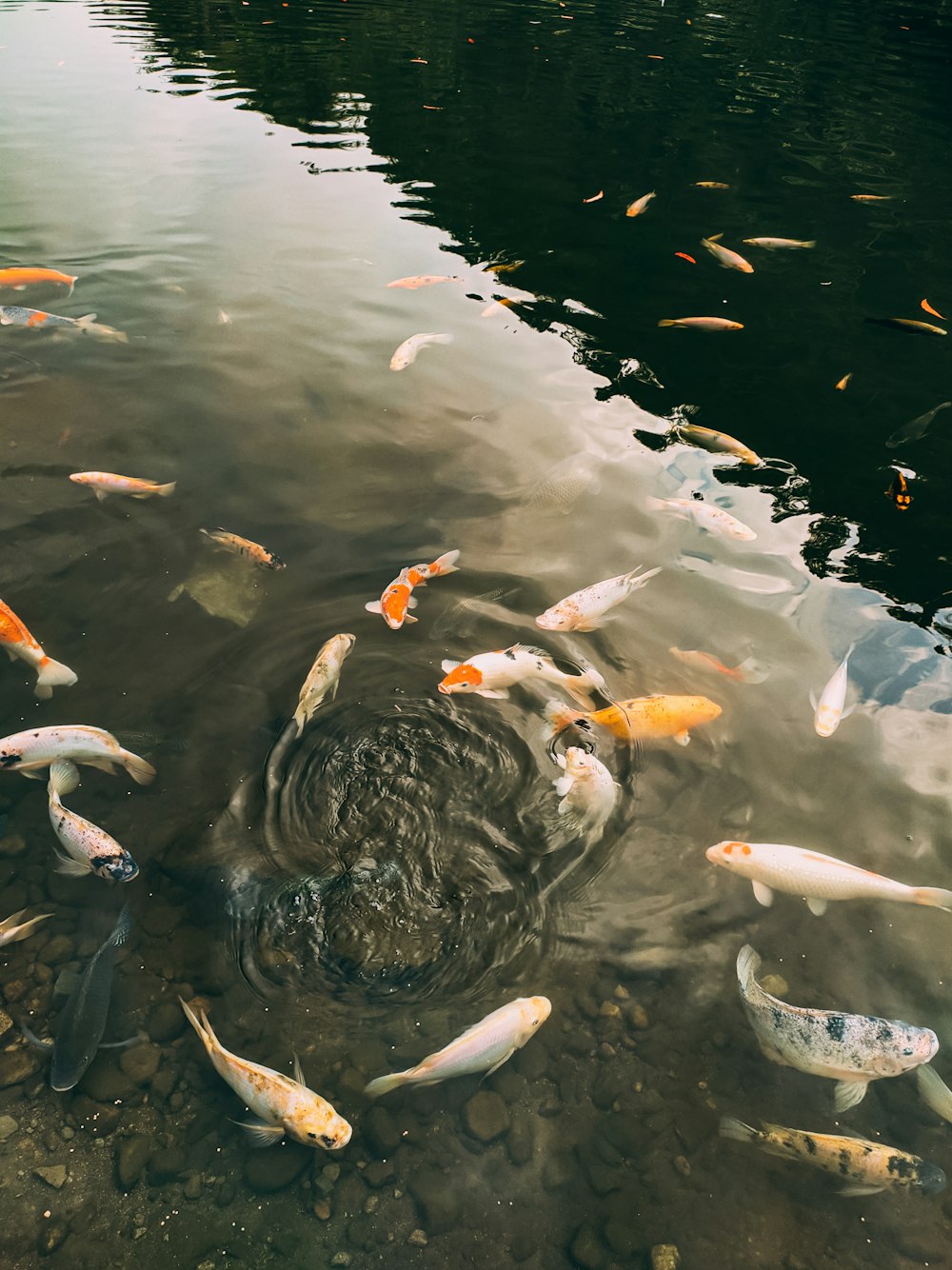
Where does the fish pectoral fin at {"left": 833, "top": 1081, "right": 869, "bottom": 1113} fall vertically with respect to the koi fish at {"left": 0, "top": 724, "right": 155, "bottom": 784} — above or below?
below

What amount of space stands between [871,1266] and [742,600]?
3675 millimetres

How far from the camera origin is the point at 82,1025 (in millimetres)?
3465

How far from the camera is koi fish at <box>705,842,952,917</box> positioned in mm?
3664

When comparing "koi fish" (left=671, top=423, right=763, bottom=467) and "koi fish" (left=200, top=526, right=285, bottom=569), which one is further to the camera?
"koi fish" (left=671, top=423, right=763, bottom=467)

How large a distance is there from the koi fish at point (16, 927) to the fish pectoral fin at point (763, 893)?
3.51 meters

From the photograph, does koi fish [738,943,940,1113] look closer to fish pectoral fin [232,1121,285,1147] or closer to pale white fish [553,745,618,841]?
pale white fish [553,745,618,841]

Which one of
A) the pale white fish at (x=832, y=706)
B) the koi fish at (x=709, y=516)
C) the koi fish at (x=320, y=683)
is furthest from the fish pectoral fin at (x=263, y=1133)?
the koi fish at (x=709, y=516)

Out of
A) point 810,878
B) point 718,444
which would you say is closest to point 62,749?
point 810,878

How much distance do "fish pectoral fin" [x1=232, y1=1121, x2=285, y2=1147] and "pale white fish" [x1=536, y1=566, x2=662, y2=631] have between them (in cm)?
301

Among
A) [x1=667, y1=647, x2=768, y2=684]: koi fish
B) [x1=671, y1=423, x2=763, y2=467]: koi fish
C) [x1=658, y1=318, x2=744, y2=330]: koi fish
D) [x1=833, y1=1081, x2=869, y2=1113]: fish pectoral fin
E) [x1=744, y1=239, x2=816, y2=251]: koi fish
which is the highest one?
[x1=744, y1=239, x2=816, y2=251]: koi fish

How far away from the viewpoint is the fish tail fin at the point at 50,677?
15.0 feet

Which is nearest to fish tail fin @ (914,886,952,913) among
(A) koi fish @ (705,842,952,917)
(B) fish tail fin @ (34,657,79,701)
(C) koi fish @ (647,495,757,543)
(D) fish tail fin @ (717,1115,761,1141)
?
(A) koi fish @ (705,842,952,917)

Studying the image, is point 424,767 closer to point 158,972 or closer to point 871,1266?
point 158,972

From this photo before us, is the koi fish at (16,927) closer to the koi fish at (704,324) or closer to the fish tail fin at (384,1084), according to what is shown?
the fish tail fin at (384,1084)
